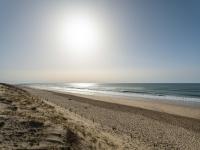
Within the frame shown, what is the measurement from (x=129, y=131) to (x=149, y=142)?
2187 mm

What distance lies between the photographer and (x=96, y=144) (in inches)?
355

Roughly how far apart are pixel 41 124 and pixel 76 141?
2075 mm

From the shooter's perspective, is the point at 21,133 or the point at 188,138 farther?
the point at 188,138

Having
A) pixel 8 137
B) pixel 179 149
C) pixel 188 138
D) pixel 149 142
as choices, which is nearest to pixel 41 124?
pixel 8 137

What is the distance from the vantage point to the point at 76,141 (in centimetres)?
839

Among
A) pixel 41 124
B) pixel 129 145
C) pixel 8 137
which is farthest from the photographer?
pixel 129 145

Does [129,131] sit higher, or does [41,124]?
[41,124]

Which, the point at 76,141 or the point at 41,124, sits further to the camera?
the point at 41,124

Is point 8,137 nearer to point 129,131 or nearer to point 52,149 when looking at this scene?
point 52,149

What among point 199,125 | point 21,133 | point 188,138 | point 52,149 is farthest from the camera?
point 199,125

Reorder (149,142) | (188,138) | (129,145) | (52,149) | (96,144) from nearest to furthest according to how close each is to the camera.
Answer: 1. (52,149)
2. (96,144)
3. (129,145)
4. (149,142)
5. (188,138)

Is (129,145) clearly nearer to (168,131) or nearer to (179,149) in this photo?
(179,149)

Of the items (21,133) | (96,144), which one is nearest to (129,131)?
(96,144)

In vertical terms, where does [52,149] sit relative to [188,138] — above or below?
above
